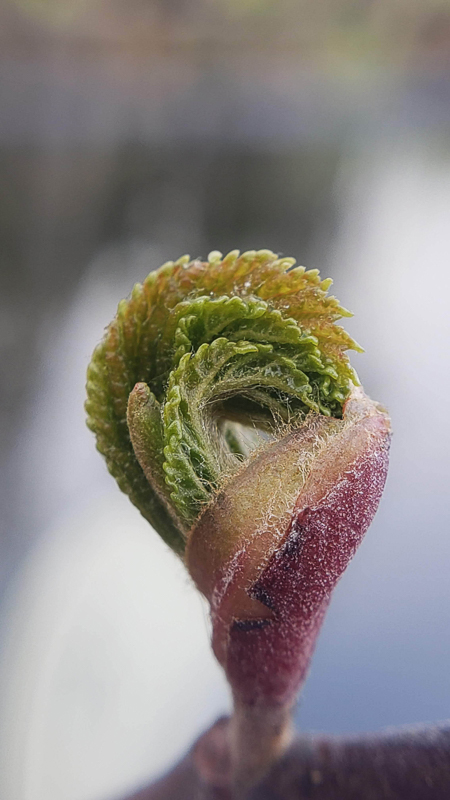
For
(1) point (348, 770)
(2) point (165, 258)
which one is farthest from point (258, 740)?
(2) point (165, 258)

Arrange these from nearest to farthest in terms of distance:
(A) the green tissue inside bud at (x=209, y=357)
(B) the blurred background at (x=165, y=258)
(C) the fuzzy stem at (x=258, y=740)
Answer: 1. (A) the green tissue inside bud at (x=209, y=357)
2. (C) the fuzzy stem at (x=258, y=740)
3. (B) the blurred background at (x=165, y=258)

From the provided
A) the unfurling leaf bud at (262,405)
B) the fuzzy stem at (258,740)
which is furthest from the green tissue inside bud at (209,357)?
the fuzzy stem at (258,740)

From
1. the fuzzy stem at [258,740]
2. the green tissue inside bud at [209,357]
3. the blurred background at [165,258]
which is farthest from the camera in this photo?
the blurred background at [165,258]

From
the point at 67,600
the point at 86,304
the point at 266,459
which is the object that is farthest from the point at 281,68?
the point at 266,459

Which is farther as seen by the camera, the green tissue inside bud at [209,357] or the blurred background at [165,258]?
the blurred background at [165,258]

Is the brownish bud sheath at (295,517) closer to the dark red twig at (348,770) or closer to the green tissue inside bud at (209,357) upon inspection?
the green tissue inside bud at (209,357)

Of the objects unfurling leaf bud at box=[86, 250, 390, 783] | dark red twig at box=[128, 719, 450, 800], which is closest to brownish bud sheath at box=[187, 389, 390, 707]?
unfurling leaf bud at box=[86, 250, 390, 783]

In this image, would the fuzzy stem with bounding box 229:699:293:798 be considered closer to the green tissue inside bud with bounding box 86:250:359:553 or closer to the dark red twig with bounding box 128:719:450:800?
the dark red twig with bounding box 128:719:450:800

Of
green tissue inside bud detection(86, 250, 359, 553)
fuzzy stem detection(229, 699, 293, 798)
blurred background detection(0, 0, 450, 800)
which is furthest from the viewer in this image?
blurred background detection(0, 0, 450, 800)
